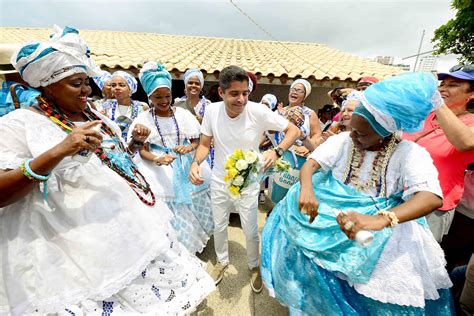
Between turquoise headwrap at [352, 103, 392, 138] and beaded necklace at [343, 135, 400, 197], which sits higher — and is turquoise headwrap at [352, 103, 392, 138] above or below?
above

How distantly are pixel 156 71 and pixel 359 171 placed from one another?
2382 millimetres

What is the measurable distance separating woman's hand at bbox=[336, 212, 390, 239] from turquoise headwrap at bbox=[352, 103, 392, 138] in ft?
1.89

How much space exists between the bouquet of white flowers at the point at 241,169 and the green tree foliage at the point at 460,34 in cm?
2037

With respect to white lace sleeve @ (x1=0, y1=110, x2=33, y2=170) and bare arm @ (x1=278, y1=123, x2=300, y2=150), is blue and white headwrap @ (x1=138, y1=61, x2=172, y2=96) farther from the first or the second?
white lace sleeve @ (x1=0, y1=110, x2=33, y2=170)

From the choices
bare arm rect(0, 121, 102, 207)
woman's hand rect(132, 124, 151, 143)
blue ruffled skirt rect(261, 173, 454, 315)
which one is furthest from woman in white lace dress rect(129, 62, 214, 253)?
bare arm rect(0, 121, 102, 207)

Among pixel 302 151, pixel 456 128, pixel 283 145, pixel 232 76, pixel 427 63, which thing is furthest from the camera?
pixel 427 63

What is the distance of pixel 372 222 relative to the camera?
1.43 metres

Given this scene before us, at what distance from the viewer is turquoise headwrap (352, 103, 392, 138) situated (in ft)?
5.34

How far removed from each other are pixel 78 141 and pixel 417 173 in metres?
2.00

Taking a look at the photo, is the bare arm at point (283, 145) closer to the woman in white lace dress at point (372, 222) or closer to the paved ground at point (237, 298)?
the woman in white lace dress at point (372, 222)

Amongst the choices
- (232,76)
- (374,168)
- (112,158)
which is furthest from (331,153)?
(112,158)

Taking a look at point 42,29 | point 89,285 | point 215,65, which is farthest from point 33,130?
point 42,29

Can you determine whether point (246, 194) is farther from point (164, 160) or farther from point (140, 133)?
point (140, 133)

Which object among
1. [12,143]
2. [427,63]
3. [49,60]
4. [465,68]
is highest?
[427,63]
